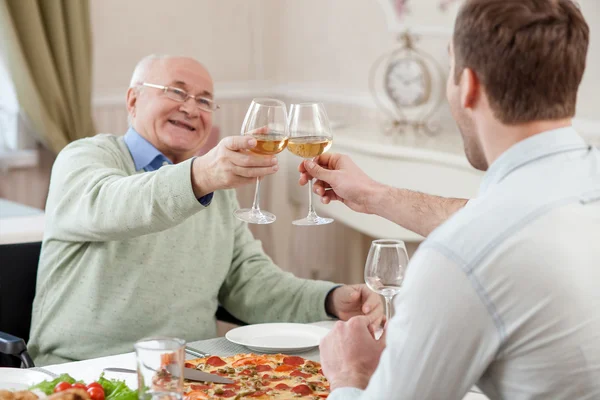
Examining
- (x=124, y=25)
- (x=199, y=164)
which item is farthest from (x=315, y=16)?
(x=199, y=164)

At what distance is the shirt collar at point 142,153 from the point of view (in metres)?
2.30

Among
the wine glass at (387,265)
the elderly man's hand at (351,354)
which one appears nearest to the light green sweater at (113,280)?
the wine glass at (387,265)

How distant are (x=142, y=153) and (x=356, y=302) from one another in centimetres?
71

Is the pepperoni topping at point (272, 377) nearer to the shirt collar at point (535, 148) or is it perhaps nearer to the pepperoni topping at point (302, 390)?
the pepperoni topping at point (302, 390)

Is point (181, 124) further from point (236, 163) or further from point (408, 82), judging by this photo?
point (408, 82)

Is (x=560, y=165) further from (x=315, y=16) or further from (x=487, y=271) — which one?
(x=315, y=16)

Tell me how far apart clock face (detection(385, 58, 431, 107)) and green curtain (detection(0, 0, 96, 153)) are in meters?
1.46

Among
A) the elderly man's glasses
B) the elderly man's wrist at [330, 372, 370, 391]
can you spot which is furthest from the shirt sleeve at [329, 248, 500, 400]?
the elderly man's glasses

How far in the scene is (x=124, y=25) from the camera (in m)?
4.49

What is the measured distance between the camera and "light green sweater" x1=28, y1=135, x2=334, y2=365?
6.84 ft

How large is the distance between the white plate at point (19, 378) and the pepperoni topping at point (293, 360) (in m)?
0.43

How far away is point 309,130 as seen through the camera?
1.71 metres

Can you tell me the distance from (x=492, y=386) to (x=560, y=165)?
0.32 meters

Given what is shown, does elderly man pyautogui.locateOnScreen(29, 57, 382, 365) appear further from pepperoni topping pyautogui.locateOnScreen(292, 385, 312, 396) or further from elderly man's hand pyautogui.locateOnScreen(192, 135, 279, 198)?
pepperoni topping pyautogui.locateOnScreen(292, 385, 312, 396)
